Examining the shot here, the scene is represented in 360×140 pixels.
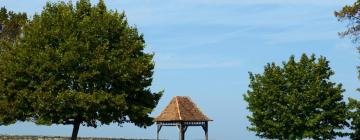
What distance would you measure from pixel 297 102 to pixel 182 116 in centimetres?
1411

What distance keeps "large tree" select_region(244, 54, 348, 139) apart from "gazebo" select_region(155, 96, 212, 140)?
31.0ft

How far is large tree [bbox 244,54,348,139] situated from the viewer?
43625mm

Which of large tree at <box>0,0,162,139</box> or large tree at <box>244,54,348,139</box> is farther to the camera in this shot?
large tree at <box>244,54,348,139</box>

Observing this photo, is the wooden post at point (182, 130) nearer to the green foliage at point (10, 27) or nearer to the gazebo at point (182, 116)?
the gazebo at point (182, 116)

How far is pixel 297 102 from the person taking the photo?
4372cm

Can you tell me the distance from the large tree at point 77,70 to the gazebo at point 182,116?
11438mm

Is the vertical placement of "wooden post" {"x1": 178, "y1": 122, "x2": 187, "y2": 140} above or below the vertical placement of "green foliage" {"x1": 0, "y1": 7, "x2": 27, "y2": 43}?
below

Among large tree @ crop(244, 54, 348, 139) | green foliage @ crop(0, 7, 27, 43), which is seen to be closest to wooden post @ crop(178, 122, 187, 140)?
large tree @ crop(244, 54, 348, 139)

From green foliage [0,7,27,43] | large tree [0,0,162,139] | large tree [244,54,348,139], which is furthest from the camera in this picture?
green foliage [0,7,27,43]

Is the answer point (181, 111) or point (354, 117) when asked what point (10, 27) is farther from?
point (354, 117)

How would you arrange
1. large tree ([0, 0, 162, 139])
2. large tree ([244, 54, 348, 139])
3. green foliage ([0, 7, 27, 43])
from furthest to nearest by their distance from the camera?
green foliage ([0, 7, 27, 43]) → large tree ([244, 54, 348, 139]) → large tree ([0, 0, 162, 139])

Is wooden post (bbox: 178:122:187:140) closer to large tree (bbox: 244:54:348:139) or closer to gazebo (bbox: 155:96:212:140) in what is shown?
gazebo (bbox: 155:96:212:140)

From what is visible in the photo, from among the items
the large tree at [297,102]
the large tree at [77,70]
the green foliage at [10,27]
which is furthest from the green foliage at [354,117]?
the green foliage at [10,27]

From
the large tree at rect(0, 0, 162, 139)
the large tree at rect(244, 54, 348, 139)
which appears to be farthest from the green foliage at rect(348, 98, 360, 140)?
the large tree at rect(0, 0, 162, 139)
